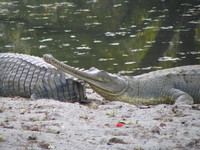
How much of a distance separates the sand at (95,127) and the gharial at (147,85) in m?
0.69

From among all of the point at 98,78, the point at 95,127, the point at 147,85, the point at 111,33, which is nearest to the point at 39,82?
the point at 98,78

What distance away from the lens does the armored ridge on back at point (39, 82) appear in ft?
20.7

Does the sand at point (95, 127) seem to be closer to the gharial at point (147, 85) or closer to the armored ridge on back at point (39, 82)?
the armored ridge on back at point (39, 82)

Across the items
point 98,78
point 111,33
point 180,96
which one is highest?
point 98,78

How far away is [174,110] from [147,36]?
6.90 metres

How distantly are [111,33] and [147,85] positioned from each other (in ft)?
20.7

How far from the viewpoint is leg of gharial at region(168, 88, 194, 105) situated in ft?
20.1

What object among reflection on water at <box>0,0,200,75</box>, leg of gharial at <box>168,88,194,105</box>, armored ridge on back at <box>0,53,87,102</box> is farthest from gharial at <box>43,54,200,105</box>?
reflection on water at <box>0,0,200,75</box>

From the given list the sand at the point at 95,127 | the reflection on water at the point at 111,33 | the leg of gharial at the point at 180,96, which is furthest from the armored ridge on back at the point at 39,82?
the reflection on water at the point at 111,33

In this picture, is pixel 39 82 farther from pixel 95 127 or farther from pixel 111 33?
pixel 111 33

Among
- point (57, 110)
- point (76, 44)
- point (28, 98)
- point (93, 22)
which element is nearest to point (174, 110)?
point (57, 110)

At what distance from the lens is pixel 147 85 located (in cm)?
664

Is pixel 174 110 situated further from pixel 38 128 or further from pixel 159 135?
pixel 38 128

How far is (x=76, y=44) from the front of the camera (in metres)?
11.5
